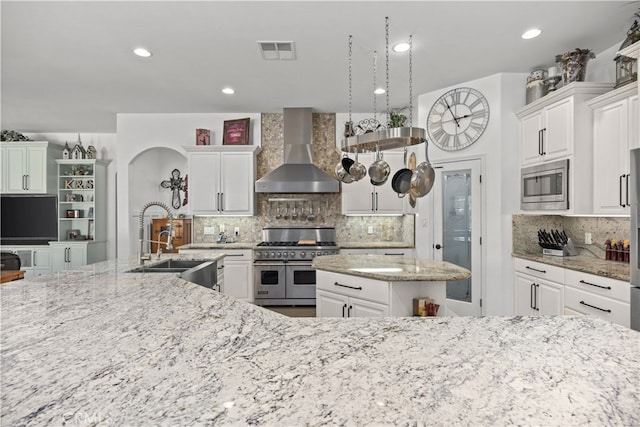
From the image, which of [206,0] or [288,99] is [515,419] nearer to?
[206,0]

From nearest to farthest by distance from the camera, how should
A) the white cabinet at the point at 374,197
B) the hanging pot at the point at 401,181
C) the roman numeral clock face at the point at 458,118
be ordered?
the roman numeral clock face at the point at 458,118 < the hanging pot at the point at 401,181 < the white cabinet at the point at 374,197

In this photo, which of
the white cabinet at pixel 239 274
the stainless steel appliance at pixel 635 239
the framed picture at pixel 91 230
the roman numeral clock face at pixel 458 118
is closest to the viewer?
the stainless steel appliance at pixel 635 239

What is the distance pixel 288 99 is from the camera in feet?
14.5

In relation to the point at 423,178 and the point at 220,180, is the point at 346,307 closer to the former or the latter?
the point at 423,178

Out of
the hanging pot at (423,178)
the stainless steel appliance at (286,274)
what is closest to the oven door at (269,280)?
the stainless steel appliance at (286,274)

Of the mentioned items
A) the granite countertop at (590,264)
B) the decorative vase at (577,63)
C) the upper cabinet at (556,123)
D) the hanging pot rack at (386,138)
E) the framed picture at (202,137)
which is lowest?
the granite countertop at (590,264)

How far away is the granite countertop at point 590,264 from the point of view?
7.71 feet

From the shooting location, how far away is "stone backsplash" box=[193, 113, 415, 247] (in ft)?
16.7

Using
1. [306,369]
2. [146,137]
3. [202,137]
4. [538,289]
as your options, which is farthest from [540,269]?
[146,137]

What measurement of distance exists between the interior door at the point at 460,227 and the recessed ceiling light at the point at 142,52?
3.37 metres

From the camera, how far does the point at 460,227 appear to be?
3.89 meters

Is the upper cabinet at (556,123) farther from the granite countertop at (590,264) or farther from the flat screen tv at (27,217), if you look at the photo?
the flat screen tv at (27,217)

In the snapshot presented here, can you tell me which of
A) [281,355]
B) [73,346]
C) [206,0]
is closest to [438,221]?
[206,0]

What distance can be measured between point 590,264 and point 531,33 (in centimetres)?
200
